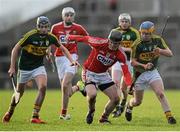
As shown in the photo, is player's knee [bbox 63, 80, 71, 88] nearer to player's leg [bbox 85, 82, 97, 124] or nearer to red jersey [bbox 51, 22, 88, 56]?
red jersey [bbox 51, 22, 88, 56]

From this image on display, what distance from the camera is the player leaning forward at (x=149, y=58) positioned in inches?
663

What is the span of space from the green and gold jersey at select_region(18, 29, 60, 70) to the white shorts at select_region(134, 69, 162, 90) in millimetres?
1906

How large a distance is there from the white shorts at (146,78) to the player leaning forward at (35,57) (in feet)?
4.96

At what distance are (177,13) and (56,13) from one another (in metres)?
6.44

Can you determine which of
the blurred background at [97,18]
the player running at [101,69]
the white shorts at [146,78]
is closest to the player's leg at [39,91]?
the player running at [101,69]

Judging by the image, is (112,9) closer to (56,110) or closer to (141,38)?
(56,110)

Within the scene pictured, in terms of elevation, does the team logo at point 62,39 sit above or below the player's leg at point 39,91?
above

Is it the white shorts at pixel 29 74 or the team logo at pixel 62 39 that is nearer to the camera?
the white shorts at pixel 29 74

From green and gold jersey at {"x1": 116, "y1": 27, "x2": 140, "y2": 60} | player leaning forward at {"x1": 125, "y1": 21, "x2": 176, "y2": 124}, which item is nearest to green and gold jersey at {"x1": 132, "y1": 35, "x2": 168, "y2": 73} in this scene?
player leaning forward at {"x1": 125, "y1": 21, "x2": 176, "y2": 124}

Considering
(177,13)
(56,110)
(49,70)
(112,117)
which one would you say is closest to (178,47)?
(177,13)

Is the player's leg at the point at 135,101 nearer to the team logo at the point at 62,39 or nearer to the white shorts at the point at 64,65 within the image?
the white shorts at the point at 64,65

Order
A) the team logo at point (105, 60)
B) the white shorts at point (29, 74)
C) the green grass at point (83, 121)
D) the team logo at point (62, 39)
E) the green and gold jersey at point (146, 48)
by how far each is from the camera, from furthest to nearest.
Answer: the team logo at point (62, 39)
the white shorts at point (29, 74)
the green and gold jersey at point (146, 48)
the team logo at point (105, 60)
the green grass at point (83, 121)

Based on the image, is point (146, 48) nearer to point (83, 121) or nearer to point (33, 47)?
point (83, 121)

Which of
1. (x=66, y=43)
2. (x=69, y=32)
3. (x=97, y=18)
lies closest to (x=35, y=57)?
(x=66, y=43)
